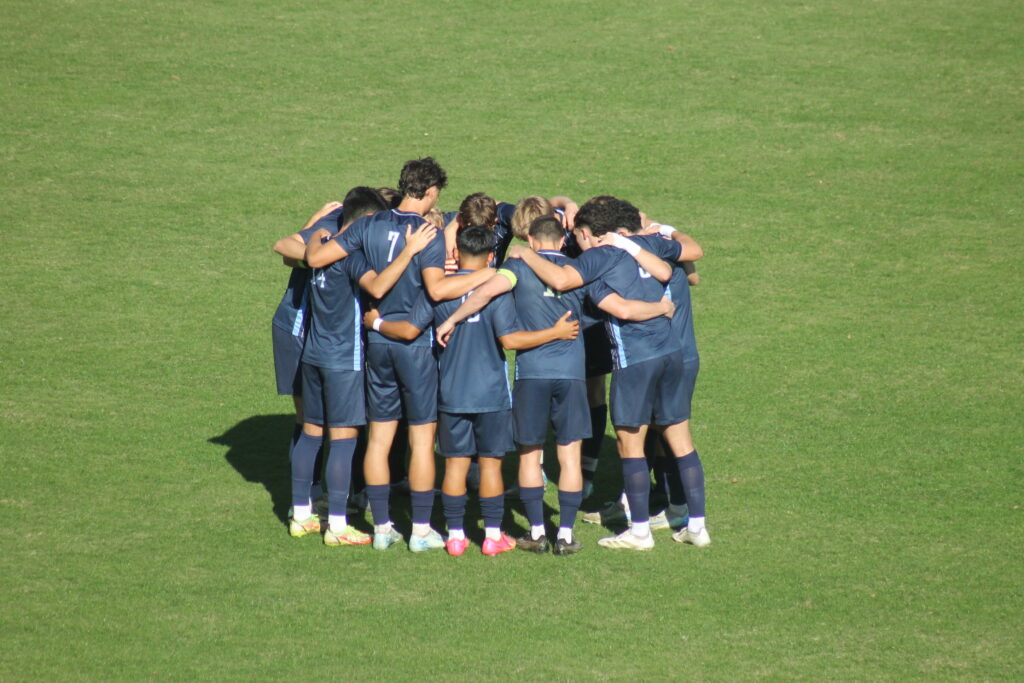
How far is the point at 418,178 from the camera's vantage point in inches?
283

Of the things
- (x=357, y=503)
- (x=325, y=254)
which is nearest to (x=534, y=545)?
(x=357, y=503)

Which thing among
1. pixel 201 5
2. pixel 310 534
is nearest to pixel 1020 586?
pixel 310 534

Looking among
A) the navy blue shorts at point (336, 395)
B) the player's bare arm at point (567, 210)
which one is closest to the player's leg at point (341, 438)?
the navy blue shorts at point (336, 395)

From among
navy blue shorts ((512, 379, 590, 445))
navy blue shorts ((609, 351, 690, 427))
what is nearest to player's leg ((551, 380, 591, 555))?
navy blue shorts ((512, 379, 590, 445))

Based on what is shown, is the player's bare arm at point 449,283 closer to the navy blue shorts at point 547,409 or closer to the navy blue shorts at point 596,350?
the navy blue shorts at point 547,409

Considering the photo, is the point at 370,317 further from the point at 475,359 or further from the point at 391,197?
the point at 391,197

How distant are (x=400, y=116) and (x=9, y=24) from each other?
7139mm

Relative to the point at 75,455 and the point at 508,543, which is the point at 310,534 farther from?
the point at 75,455

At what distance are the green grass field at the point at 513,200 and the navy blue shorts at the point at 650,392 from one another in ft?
3.04

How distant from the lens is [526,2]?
20188 millimetres

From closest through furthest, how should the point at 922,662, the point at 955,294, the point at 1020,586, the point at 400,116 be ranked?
the point at 922,662 → the point at 1020,586 → the point at 955,294 → the point at 400,116

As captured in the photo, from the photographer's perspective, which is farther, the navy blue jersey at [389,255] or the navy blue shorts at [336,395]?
the navy blue shorts at [336,395]

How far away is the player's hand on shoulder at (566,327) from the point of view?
276 inches

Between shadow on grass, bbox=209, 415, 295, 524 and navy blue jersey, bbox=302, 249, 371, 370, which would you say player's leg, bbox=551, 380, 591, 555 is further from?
shadow on grass, bbox=209, 415, 295, 524
